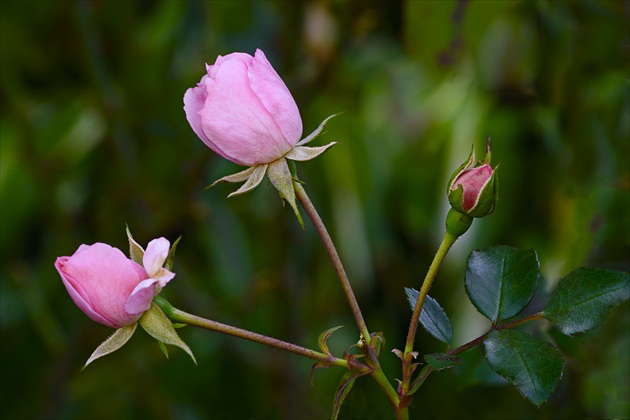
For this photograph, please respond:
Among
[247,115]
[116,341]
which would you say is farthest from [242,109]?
[116,341]

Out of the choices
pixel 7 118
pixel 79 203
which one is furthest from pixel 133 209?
pixel 7 118

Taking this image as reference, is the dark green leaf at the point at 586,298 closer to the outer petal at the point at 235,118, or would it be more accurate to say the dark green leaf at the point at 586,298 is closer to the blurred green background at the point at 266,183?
the outer petal at the point at 235,118

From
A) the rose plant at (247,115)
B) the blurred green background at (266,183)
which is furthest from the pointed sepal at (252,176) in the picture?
the blurred green background at (266,183)

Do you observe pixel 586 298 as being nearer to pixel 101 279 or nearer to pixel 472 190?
pixel 472 190

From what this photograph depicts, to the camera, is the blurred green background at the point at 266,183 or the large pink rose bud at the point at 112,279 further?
the blurred green background at the point at 266,183

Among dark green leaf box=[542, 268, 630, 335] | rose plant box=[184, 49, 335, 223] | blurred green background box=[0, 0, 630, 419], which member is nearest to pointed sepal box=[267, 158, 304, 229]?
rose plant box=[184, 49, 335, 223]

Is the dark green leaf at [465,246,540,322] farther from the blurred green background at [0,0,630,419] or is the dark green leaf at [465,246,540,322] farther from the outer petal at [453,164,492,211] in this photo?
the blurred green background at [0,0,630,419]

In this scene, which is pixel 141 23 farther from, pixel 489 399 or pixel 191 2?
pixel 489 399
